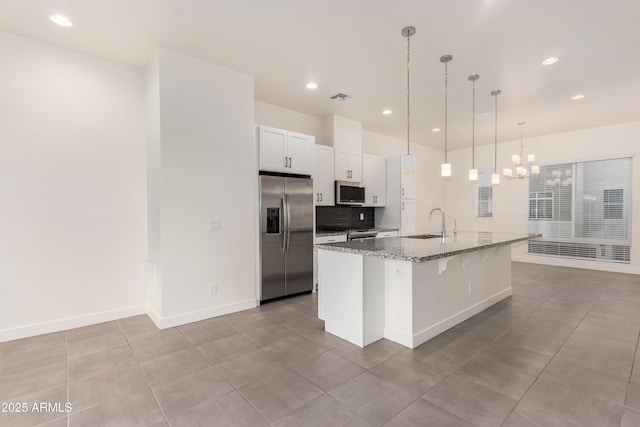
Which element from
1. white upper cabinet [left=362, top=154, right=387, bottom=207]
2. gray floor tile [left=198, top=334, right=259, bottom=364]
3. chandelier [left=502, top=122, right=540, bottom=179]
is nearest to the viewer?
gray floor tile [left=198, top=334, right=259, bottom=364]

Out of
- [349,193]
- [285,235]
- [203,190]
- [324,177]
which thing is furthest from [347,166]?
[203,190]

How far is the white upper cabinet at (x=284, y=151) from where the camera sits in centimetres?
409

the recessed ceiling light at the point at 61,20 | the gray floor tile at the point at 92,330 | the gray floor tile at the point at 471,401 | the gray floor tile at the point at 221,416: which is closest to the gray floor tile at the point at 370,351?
the gray floor tile at the point at 471,401

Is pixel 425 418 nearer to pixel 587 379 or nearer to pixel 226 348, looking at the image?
pixel 587 379

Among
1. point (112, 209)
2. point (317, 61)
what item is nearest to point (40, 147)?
point (112, 209)

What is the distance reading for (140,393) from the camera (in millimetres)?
2123

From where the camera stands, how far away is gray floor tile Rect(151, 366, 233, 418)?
6.53ft

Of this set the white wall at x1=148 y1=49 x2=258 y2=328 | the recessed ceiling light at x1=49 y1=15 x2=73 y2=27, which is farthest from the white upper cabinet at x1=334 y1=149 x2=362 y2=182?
the recessed ceiling light at x1=49 y1=15 x2=73 y2=27

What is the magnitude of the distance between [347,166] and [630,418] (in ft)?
14.7

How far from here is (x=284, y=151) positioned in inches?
170

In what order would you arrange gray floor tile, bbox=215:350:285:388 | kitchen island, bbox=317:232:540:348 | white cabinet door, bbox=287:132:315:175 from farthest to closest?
white cabinet door, bbox=287:132:315:175 → kitchen island, bbox=317:232:540:348 → gray floor tile, bbox=215:350:285:388

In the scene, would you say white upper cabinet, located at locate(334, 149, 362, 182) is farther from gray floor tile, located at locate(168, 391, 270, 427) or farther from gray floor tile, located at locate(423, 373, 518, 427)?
gray floor tile, located at locate(168, 391, 270, 427)

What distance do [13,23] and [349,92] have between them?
3.75 m

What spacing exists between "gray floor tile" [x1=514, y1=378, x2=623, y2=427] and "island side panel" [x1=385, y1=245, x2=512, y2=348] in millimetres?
957
